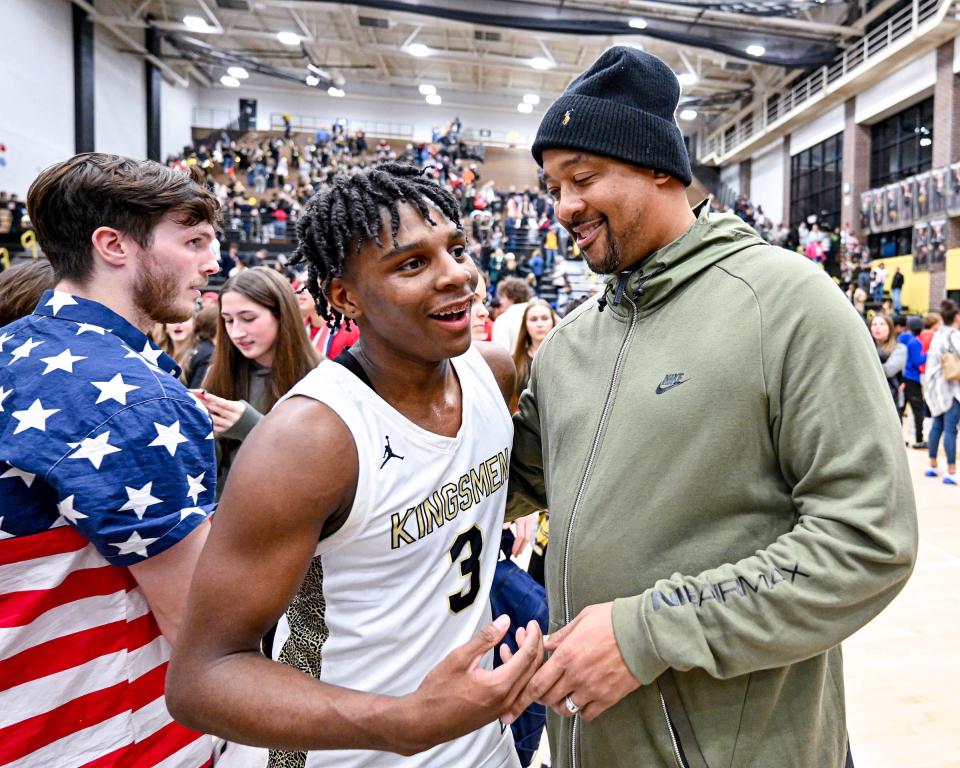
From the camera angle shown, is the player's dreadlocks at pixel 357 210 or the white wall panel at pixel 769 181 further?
the white wall panel at pixel 769 181

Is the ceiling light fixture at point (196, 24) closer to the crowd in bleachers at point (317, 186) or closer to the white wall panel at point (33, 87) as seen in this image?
the white wall panel at point (33, 87)

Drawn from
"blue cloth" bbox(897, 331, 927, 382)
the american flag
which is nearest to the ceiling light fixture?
"blue cloth" bbox(897, 331, 927, 382)

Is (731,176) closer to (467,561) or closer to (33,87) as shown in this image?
(33,87)

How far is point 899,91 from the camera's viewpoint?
15.4 meters

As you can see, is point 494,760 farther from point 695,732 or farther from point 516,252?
point 516,252

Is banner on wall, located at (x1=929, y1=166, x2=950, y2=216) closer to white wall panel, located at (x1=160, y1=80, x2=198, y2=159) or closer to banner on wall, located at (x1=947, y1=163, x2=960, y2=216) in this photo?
banner on wall, located at (x1=947, y1=163, x2=960, y2=216)

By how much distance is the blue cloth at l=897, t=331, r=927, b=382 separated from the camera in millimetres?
7863

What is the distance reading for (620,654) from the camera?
3.32 feet

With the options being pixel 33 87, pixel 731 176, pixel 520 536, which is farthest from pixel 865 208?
pixel 33 87

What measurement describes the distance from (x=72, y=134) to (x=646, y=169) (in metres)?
19.8

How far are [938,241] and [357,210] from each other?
1677 cm

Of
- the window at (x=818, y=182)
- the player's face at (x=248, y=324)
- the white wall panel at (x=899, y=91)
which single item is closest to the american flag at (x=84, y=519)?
the player's face at (x=248, y=324)

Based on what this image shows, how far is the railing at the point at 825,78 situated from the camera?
14306mm

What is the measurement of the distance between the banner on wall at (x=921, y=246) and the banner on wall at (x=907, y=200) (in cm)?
Answer: 37
